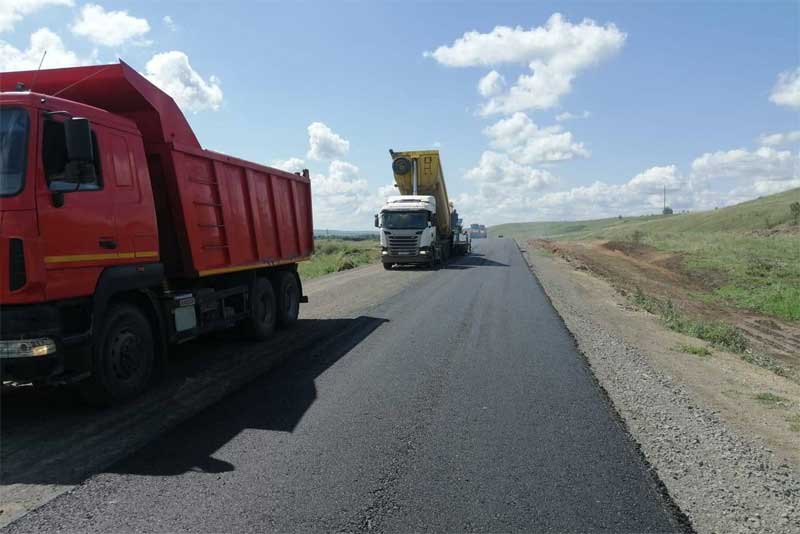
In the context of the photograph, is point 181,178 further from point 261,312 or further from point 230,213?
point 261,312

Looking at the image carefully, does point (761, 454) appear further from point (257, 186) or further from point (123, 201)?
point (257, 186)

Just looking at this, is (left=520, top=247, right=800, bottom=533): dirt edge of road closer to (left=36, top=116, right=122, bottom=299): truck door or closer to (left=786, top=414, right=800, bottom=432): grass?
(left=786, top=414, right=800, bottom=432): grass

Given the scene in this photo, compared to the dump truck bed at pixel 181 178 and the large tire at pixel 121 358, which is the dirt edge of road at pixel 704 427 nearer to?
the large tire at pixel 121 358

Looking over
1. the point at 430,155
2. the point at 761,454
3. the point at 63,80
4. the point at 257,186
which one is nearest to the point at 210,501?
the point at 761,454

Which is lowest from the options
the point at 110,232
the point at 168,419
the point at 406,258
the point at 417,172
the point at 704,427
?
the point at 704,427

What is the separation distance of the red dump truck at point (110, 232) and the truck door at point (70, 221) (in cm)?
1

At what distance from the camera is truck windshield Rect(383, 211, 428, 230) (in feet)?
81.7

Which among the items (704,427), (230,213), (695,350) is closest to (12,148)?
(230,213)

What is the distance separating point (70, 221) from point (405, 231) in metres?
19.8

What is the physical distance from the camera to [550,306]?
44.0 feet

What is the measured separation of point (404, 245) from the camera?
979 inches

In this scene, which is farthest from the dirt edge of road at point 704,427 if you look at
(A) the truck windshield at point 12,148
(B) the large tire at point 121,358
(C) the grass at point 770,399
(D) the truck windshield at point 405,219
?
(D) the truck windshield at point 405,219

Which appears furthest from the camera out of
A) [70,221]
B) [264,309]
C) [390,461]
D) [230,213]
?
[264,309]

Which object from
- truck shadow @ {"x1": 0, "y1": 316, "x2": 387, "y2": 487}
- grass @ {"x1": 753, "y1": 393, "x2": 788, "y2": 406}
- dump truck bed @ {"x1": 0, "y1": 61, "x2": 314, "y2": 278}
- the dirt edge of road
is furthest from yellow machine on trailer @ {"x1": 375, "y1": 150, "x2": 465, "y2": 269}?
grass @ {"x1": 753, "y1": 393, "x2": 788, "y2": 406}
